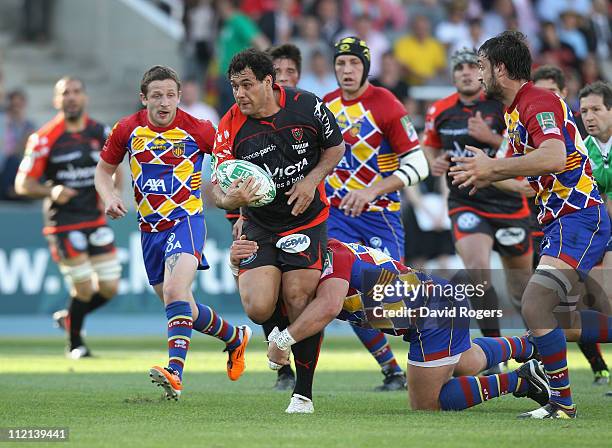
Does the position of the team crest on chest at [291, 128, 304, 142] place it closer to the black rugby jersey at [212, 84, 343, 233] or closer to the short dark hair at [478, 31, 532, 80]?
the black rugby jersey at [212, 84, 343, 233]

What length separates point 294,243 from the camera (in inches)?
323

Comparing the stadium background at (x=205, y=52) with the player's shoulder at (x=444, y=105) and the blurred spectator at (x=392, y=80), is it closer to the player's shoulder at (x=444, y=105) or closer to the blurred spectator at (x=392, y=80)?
the blurred spectator at (x=392, y=80)

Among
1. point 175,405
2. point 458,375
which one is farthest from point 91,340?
point 458,375

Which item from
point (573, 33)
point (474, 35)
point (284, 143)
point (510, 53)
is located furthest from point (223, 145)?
point (573, 33)

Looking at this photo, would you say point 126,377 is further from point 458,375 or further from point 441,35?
point 441,35

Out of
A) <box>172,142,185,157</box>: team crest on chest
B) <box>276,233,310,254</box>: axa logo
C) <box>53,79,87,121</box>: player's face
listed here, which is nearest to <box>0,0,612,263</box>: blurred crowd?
<box>53,79,87,121</box>: player's face

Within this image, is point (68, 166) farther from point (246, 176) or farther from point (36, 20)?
point (36, 20)

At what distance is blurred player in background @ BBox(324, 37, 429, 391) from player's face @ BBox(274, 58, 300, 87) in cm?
42

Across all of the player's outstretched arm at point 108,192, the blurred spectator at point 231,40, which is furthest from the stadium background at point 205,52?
the player's outstretched arm at point 108,192

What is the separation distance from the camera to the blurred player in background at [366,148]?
10594 millimetres

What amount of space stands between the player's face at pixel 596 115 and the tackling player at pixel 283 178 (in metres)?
2.02

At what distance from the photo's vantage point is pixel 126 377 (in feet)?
36.1

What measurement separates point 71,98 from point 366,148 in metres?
4.48

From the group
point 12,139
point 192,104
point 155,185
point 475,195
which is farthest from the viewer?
point 192,104
